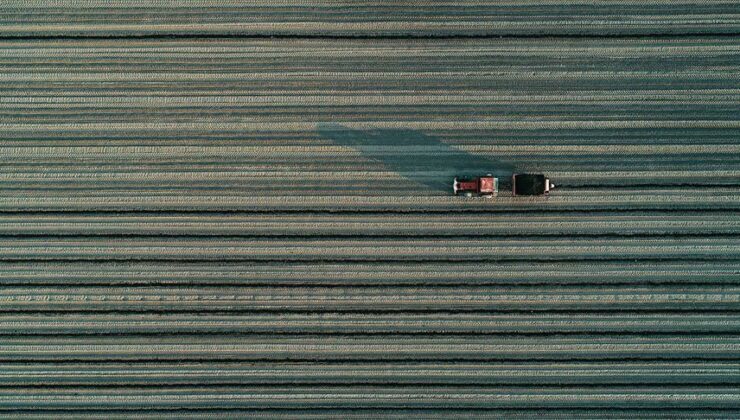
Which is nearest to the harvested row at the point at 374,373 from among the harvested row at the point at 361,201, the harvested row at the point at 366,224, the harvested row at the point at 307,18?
the harvested row at the point at 366,224

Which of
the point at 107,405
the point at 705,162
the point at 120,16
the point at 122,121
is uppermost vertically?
the point at 120,16

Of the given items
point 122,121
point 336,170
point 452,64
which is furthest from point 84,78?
point 452,64

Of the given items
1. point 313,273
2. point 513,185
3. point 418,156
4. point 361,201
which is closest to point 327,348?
point 313,273

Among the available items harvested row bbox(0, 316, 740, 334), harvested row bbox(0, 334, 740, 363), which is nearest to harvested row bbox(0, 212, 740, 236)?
harvested row bbox(0, 316, 740, 334)

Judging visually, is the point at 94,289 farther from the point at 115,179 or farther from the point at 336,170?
the point at 336,170

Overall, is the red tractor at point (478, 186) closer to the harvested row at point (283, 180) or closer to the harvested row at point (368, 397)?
the harvested row at point (283, 180)

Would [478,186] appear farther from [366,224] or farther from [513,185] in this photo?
[366,224]

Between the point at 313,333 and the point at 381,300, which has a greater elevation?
the point at 381,300
